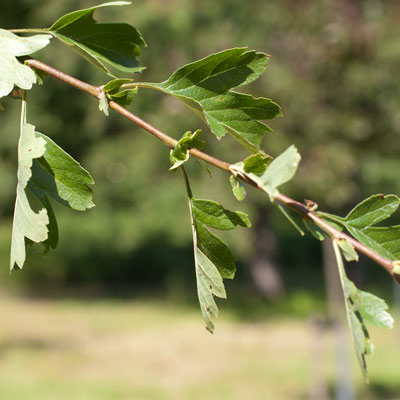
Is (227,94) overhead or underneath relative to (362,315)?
overhead

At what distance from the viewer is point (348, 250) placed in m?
0.51

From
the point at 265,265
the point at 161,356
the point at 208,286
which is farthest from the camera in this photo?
the point at 265,265

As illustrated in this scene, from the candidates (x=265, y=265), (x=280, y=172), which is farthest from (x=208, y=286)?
(x=265, y=265)

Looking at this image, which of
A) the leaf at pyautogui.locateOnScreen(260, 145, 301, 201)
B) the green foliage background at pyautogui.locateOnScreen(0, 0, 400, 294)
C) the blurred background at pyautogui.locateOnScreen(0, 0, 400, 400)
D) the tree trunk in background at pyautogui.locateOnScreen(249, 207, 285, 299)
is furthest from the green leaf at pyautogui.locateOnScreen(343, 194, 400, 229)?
the tree trunk in background at pyautogui.locateOnScreen(249, 207, 285, 299)

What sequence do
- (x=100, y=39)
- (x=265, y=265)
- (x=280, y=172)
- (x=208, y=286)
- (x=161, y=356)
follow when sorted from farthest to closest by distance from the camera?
(x=265, y=265)
(x=161, y=356)
(x=100, y=39)
(x=208, y=286)
(x=280, y=172)

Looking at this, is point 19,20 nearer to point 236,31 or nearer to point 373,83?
point 236,31

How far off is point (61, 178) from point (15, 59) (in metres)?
0.12

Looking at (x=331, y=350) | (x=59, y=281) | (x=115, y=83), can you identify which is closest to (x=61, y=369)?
(x=331, y=350)

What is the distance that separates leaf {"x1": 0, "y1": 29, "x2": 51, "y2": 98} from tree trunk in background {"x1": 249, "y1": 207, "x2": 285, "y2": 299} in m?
12.8

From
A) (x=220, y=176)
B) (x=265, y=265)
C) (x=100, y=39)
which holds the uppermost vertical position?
(x=220, y=176)

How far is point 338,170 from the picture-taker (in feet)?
32.5

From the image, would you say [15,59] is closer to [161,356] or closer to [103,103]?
[103,103]

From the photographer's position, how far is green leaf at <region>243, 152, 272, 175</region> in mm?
528

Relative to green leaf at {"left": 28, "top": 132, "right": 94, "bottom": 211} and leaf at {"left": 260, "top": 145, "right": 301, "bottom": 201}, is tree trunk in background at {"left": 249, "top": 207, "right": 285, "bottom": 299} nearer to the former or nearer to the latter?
green leaf at {"left": 28, "top": 132, "right": 94, "bottom": 211}
